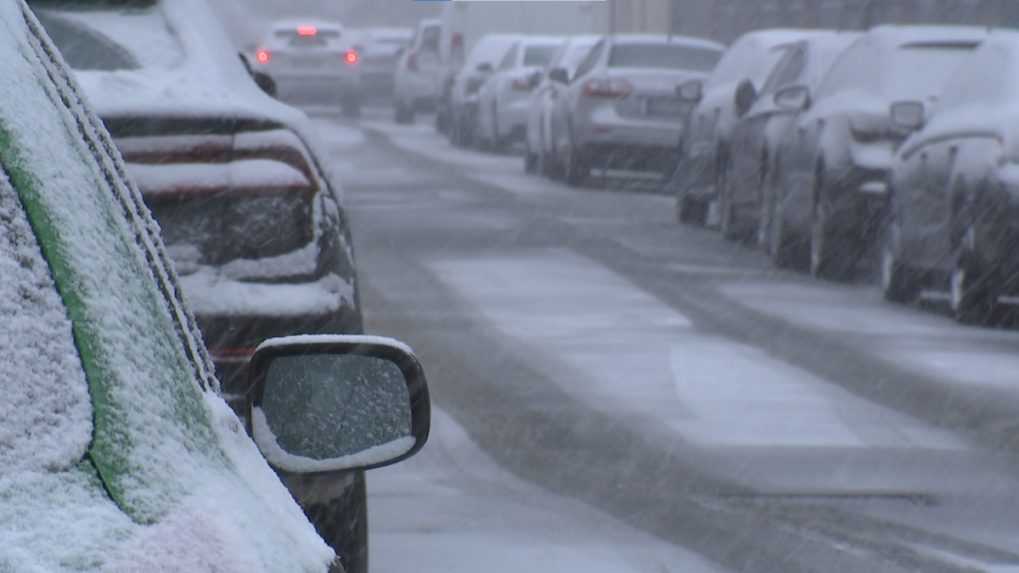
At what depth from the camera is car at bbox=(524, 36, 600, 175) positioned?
93.9 ft

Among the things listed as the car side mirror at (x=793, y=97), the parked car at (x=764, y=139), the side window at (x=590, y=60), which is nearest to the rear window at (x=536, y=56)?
the side window at (x=590, y=60)

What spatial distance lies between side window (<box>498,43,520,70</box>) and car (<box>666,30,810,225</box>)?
14.7 meters

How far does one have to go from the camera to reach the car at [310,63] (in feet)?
169

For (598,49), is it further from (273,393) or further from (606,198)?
(273,393)

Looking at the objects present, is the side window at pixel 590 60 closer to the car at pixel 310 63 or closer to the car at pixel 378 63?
the car at pixel 310 63

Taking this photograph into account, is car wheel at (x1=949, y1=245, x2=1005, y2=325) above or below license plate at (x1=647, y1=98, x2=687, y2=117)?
above

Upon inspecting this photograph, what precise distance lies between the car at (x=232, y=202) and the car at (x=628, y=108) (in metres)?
19.6

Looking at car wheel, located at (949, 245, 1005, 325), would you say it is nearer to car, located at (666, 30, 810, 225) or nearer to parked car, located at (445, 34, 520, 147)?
car, located at (666, 30, 810, 225)

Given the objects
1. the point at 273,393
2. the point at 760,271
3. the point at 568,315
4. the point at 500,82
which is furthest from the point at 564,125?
the point at 273,393

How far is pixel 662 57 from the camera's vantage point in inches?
1085

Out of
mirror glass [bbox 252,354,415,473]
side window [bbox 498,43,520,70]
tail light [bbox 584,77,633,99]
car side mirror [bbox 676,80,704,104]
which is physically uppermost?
mirror glass [bbox 252,354,415,473]

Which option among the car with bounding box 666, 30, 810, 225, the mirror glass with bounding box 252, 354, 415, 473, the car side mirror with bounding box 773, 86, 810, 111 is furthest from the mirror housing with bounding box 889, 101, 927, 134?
the mirror glass with bounding box 252, 354, 415, 473

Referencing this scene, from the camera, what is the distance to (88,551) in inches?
83.4

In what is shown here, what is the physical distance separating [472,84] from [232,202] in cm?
3327
